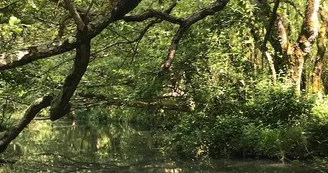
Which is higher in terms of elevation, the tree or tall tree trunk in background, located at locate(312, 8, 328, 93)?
tall tree trunk in background, located at locate(312, 8, 328, 93)

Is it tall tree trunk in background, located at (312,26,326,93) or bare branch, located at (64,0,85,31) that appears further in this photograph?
tall tree trunk in background, located at (312,26,326,93)

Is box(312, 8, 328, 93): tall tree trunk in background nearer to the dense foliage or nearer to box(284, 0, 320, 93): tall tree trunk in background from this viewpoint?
the dense foliage

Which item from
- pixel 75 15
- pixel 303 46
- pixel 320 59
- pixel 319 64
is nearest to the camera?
pixel 75 15

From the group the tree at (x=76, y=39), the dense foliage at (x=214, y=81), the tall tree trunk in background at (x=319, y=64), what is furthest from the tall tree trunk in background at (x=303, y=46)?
the tree at (x=76, y=39)

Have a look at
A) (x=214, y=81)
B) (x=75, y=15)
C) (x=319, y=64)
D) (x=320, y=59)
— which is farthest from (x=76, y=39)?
(x=320, y=59)

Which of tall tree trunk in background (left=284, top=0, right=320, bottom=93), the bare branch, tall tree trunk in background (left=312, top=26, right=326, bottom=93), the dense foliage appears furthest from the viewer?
tall tree trunk in background (left=312, top=26, right=326, bottom=93)

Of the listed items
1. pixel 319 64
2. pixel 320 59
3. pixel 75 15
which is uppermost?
pixel 320 59

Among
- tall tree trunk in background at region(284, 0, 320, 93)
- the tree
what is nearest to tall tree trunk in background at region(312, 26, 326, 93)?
tall tree trunk in background at region(284, 0, 320, 93)

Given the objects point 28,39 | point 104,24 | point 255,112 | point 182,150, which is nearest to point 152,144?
point 182,150

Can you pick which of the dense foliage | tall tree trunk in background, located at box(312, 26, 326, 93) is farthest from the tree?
tall tree trunk in background, located at box(312, 26, 326, 93)

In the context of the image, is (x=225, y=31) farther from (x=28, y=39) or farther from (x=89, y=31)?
(x=89, y=31)

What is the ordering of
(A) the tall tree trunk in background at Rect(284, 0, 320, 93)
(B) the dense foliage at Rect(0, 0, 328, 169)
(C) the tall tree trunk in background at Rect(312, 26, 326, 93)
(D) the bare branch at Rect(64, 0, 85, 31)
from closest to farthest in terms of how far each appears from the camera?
(D) the bare branch at Rect(64, 0, 85, 31) → (B) the dense foliage at Rect(0, 0, 328, 169) → (A) the tall tree trunk in background at Rect(284, 0, 320, 93) → (C) the tall tree trunk in background at Rect(312, 26, 326, 93)

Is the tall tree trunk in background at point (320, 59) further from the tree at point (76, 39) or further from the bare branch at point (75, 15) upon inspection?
the bare branch at point (75, 15)

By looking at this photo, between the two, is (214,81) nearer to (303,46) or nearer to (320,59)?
(303,46)
